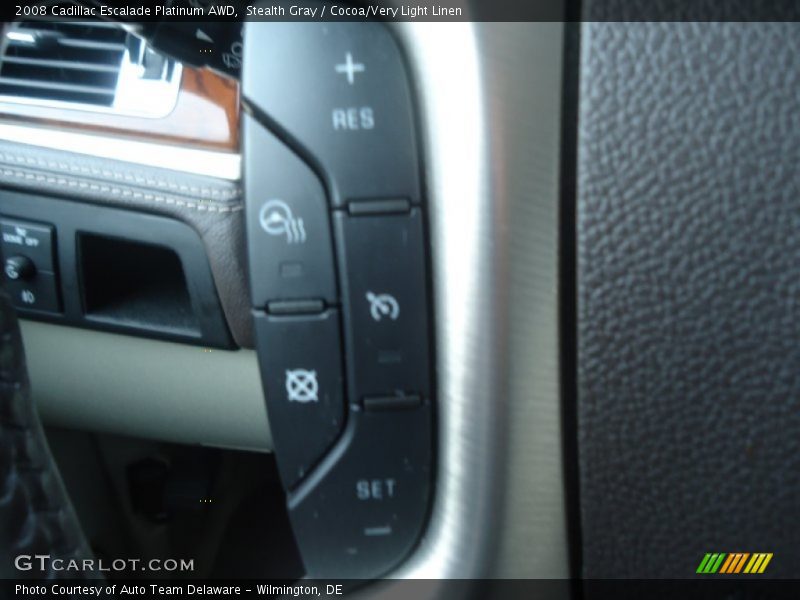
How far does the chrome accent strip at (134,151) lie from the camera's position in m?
0.62

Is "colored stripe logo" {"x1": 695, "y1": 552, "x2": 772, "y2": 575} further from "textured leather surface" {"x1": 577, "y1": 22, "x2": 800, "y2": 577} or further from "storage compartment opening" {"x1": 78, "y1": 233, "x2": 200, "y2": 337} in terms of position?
"storage compartment opening" {"x1": 78, "y1": 233, "x2": 200, "y2": 337}

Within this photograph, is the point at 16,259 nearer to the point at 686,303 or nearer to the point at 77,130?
the point at 77,130

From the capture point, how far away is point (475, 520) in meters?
0.53

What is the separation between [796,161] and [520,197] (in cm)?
14

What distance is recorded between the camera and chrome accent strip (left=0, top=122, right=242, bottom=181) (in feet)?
2.02

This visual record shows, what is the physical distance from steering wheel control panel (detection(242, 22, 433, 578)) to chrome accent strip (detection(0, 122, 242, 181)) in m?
0.10

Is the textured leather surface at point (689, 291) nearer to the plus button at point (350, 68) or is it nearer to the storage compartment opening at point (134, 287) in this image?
the plus button at point (350, 68)

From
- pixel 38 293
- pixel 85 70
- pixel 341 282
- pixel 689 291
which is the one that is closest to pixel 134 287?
pixel 38 293

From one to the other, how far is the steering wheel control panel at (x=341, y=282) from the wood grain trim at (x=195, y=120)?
0.11 m

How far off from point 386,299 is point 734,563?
27cm

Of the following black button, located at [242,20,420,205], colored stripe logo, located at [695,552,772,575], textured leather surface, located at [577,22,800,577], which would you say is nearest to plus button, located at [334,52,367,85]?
black button, located at [242,20,420,205]

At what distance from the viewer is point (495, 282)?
0.48m

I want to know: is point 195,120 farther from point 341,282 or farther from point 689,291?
point 689,291

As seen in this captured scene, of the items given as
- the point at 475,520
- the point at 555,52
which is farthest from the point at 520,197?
the point at 475,520
